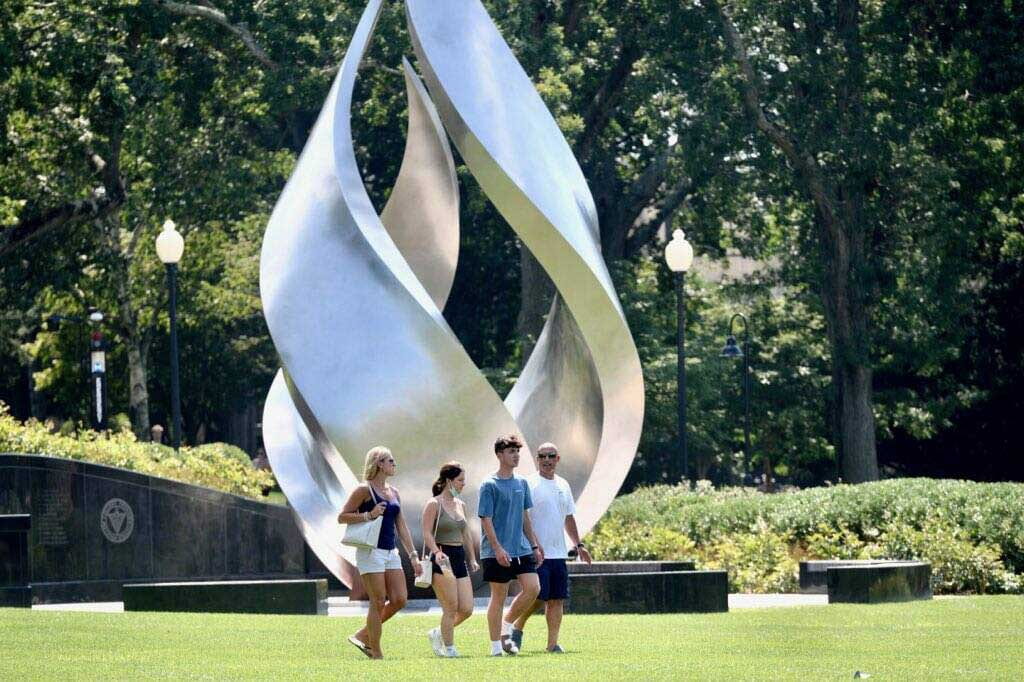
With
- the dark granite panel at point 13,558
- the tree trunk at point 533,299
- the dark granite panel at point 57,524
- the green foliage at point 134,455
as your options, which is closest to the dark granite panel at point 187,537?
the green foliage at point 134,455

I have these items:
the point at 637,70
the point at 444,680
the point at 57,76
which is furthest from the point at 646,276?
the point at 444,680

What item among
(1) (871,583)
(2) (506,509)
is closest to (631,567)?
(1) (871,583)

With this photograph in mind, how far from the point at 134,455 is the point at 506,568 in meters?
12.1

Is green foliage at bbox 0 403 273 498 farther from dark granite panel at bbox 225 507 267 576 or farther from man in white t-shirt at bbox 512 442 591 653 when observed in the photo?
man in white t-shirt at bbox 512 442 591 653

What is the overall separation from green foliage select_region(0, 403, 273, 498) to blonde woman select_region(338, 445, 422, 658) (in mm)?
9746

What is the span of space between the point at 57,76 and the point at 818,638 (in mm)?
24297

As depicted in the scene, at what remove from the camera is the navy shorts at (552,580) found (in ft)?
43.5

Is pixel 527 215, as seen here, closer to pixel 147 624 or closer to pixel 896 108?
pixel 147 624

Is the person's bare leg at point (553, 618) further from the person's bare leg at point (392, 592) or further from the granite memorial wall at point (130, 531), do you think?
the granite memorial wall at point (130, 531)

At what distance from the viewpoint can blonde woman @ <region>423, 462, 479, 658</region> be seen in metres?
12.8

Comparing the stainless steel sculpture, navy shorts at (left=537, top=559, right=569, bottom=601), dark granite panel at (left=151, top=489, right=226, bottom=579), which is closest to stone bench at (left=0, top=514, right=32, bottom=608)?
the stainless steel sculpture

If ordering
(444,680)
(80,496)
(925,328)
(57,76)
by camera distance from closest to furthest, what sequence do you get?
1. (444,680)
2. (80,496)
3. (57,76)
4. (925,328)

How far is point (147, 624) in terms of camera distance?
15.8m

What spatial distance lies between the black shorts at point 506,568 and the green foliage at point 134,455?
9770 millimetres
